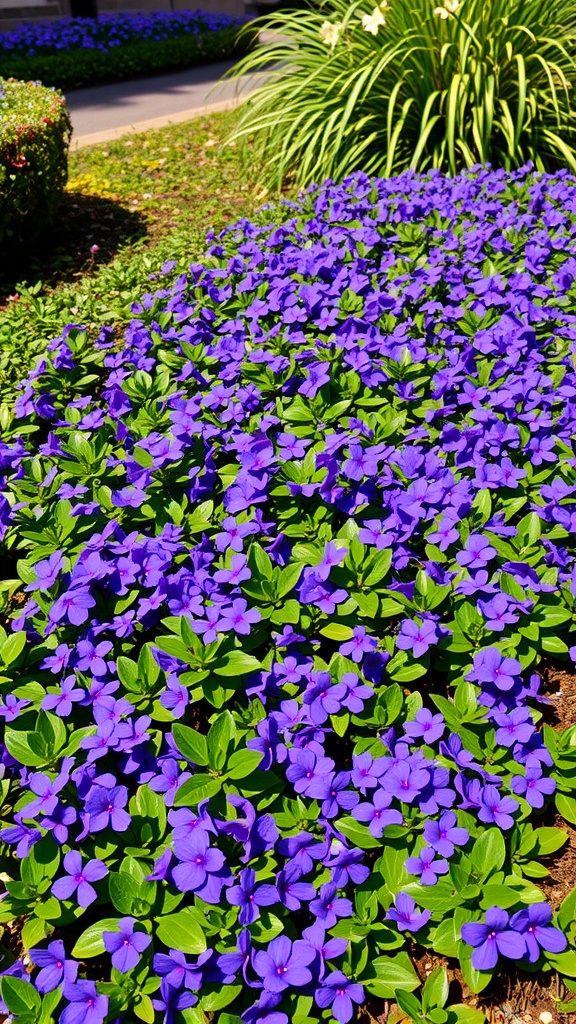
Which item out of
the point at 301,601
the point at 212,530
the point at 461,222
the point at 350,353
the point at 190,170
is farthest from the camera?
the point at 190,170

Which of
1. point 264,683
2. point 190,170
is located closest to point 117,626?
point 264,683

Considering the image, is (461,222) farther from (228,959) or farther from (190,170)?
(190,170)

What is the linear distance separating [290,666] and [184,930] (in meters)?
0.60

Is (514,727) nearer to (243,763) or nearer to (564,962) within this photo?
(564,962)

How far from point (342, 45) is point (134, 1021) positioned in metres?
6.30

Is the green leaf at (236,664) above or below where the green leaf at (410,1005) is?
above

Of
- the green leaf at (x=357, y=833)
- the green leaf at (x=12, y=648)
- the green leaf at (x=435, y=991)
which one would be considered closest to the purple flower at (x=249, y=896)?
the green leaf at (x=357, y=833)

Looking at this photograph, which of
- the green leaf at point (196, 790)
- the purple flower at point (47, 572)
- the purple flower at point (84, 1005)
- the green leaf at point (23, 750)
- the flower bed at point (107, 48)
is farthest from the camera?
the flower bed at point (107, 48)

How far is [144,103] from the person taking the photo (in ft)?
37.8

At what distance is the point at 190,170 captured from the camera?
7.26m

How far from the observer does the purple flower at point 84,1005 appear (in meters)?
1.36

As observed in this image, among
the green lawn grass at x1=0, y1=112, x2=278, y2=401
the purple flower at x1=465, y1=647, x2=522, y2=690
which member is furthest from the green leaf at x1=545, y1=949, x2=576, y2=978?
the green lawn grass at x1=0, y1=112, x2=278, y2=401

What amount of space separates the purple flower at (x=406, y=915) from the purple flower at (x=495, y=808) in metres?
0.22

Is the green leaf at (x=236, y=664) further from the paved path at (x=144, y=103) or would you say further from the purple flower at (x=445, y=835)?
Answer: the paved path at (x=144, y=103)
